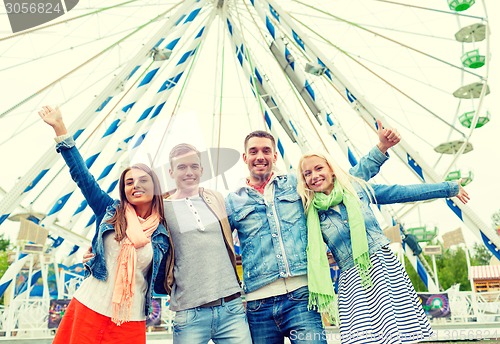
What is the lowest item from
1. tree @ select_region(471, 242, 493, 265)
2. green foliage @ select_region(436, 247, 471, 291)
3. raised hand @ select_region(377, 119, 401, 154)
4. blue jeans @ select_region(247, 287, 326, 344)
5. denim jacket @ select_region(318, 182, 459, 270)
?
blue jeans @ select_region(247, 287, 326, 344)

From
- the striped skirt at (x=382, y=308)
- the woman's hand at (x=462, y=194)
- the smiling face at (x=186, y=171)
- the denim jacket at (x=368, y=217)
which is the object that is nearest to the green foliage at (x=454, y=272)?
the woman's hand at (x=462, y=194)

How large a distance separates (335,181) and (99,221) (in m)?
1.40

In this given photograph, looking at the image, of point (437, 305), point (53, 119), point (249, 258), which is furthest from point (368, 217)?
point (437, 305)

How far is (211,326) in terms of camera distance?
8.10ft

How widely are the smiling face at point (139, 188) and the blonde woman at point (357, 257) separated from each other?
0.88 m

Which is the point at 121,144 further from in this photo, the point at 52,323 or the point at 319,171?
the point at 319,171

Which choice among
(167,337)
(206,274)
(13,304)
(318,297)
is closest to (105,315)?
(206,274)

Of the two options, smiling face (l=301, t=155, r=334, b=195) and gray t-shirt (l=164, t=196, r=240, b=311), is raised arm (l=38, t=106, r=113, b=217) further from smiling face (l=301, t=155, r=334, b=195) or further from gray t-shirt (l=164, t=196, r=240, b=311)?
smiling face (l=301, t=155, r=334, b=195)

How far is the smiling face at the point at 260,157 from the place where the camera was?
283 cm

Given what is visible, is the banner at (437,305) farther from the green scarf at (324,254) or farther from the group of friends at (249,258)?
the green scarf at (324,254)

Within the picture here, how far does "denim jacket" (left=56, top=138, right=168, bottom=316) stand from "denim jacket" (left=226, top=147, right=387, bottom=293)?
1.48 ft

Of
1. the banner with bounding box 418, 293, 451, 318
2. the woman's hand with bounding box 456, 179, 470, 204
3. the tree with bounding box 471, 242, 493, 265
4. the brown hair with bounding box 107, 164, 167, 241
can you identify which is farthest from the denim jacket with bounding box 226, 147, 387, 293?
the tree with bounding box 471, 242, 493, 265

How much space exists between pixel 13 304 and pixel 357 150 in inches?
296

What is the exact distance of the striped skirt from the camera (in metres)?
2.37
